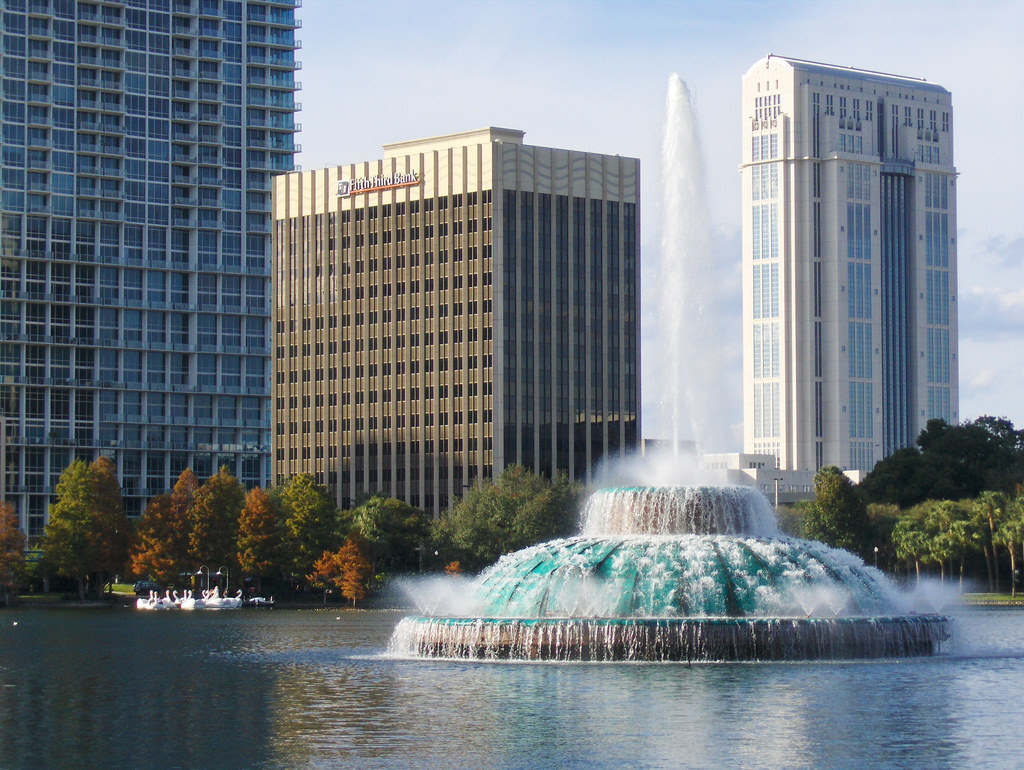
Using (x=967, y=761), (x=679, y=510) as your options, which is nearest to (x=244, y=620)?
(x=679, y=510)

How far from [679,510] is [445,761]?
98.9 ft

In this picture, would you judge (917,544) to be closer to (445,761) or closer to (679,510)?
(679,510)

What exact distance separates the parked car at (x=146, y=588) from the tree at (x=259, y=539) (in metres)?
18.5

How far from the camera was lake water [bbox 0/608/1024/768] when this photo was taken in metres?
35.9

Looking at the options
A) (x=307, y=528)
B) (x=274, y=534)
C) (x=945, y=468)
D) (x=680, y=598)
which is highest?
(x=945, y=468)

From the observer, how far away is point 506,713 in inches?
1666

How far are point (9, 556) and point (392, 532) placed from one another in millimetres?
33443

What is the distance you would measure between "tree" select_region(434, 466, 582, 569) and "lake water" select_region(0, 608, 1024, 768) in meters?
90.6

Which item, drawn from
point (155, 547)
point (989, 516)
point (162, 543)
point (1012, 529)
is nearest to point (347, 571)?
point (162, 543)

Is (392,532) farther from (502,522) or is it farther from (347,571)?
(347,571)

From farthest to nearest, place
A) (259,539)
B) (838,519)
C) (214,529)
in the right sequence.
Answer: (214,529)
(838,519)
(259,539)

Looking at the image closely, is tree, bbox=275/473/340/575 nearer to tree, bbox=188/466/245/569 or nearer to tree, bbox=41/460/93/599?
tree, bbox=188/466/245/569

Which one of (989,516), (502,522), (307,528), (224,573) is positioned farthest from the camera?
(224,573)

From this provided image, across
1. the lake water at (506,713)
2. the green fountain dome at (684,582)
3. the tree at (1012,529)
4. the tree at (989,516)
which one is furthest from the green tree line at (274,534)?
the green fountain dome at (684,582)
